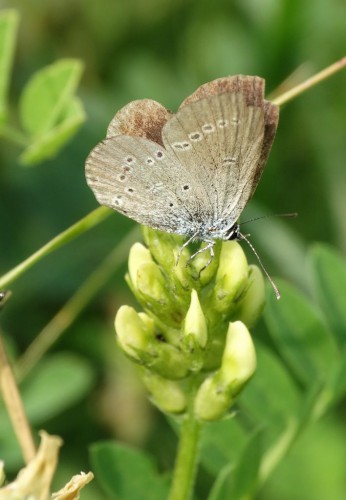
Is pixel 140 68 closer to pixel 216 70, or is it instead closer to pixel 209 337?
pixel 216 70

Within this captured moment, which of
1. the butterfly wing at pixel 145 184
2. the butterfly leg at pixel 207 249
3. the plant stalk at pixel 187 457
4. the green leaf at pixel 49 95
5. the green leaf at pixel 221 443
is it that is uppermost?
the green leaf at pixel 49 95

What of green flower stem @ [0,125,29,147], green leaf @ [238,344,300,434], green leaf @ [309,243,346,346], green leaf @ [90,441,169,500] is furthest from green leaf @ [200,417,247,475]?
green flower stem @ [0,125,29,147]

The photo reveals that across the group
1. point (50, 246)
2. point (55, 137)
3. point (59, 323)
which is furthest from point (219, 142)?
point (59, 323)

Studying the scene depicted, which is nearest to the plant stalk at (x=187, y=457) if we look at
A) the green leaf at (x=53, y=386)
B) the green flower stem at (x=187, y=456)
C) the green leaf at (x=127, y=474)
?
the green flower stem at (x=187, y=456)

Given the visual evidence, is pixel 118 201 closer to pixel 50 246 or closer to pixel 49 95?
pixel 50 246

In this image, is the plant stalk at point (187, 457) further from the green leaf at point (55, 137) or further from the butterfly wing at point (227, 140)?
the green leaf at point (55, 137)

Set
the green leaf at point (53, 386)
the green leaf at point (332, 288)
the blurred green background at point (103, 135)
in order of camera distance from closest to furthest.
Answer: the green leaf at point (332, 288)
the green leaf at point (53, 386)
the blurred green background at point (103, 135)
